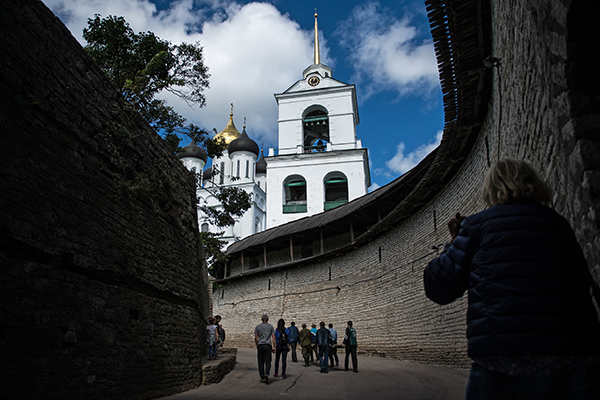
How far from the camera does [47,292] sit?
185 inches

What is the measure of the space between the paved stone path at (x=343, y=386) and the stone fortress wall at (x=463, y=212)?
6.47 feet

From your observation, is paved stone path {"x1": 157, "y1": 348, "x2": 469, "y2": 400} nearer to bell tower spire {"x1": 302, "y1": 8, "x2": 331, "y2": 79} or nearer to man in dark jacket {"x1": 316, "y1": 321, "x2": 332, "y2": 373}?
man in dark jacket {"x1": 316, "y1": 321, "x2": 332, "y2": 373}

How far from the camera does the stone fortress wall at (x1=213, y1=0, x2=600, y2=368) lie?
262 cm

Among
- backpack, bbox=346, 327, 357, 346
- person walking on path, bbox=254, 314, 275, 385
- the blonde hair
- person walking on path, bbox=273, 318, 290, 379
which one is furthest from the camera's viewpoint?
backpack, bbox=346, 327, 357, 346

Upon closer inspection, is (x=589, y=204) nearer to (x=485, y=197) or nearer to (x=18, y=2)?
(x=485, y=197)

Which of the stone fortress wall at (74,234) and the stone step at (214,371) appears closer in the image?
the stone fortress wall at (74,234)

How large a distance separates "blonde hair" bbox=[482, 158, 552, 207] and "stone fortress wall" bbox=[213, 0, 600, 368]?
78cm

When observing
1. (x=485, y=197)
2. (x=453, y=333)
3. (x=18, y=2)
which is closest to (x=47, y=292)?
(x=18, y=2)

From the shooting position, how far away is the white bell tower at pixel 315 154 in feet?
116

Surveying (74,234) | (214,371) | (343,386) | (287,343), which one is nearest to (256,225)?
(287,343)

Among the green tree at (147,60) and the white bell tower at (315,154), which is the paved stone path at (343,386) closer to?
the green tree at (147,60)

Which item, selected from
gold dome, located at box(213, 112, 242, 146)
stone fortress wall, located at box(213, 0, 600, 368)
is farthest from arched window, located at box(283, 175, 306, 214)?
gold dome, located at box(213, 112, 242, 146)

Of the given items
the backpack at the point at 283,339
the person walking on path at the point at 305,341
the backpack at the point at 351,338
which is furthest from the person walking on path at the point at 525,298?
the person walking on path at the point at 305,341

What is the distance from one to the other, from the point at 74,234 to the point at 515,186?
4.89 meters
